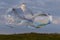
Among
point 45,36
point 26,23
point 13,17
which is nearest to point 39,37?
point 45,36

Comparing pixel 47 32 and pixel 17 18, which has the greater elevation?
pixel 17 18

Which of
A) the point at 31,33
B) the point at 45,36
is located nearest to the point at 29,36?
the point at 31,33

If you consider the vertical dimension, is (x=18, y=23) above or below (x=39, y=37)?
above

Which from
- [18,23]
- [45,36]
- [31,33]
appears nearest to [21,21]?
[18,23]

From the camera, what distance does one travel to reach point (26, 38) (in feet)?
16.7

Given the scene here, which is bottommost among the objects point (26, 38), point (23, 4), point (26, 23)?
point (26, 38)

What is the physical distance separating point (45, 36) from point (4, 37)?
3.67 feet

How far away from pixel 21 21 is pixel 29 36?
464mm

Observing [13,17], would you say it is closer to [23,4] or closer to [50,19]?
[23,4]

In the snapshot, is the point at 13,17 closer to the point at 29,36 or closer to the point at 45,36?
the point at 29,36

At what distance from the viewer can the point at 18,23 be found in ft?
16.9

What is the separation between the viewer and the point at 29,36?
517cm

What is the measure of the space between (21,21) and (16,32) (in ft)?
1.11

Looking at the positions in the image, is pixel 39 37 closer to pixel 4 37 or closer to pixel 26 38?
pixel 26 38
